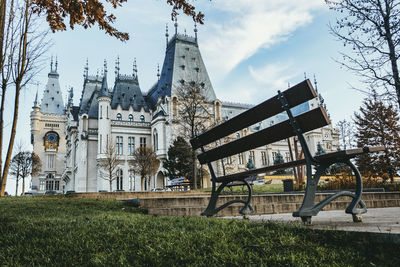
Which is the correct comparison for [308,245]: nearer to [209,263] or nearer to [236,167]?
[209,263]

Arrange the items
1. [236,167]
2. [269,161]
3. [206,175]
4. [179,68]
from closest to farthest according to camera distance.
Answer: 1. [206,175]
2. [179,68]
3. [236,167]
4. [269,161]

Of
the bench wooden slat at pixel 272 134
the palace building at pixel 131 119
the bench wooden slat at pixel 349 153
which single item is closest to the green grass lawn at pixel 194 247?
the bench wooden slat at pixel 349 153

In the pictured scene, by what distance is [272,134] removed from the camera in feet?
13.8

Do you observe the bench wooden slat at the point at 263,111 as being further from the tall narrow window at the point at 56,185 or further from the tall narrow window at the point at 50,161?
the tall narrow window at the point at 50,161

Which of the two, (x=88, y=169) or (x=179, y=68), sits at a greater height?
(x=179, y=68)

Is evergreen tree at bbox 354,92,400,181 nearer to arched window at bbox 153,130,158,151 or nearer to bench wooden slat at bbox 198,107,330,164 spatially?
bench wooden slat at bbox 198,107,330,164

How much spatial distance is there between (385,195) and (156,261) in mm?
7053

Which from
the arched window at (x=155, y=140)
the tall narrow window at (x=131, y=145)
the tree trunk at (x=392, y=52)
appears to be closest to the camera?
the tree trunk at (x=392, y=52)

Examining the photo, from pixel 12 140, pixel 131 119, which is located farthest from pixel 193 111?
pixel 131 119

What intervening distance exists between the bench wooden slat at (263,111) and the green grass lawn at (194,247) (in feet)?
4.80

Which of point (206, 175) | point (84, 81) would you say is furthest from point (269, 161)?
point (84, 81)

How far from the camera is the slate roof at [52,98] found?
281ft

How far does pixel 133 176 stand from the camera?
46.1 metres

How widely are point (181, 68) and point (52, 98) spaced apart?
5385cm
